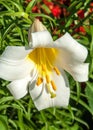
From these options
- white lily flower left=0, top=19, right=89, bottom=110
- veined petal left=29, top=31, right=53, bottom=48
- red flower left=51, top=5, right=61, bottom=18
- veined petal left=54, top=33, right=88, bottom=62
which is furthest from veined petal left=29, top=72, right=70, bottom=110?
red flower left=51, top=5, right=61, bottom=18

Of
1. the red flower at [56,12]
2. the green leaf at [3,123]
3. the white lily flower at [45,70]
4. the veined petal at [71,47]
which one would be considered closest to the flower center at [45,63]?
the white lily flower at [45,70]

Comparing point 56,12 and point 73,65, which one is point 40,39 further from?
point 56,12

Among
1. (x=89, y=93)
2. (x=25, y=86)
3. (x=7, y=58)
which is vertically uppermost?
(x=7, y=58)

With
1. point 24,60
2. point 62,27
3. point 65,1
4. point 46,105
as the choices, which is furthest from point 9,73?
point 65,1

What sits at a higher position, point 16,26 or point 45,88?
point 16,26

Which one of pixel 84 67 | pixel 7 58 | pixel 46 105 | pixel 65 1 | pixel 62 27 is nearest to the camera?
pixel 7 58

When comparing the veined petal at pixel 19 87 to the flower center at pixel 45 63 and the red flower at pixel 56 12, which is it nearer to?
the flower center at pixel 45 63

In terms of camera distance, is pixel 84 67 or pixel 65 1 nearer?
pixel 84 67

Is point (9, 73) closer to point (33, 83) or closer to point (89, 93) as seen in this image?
point (33, 83)

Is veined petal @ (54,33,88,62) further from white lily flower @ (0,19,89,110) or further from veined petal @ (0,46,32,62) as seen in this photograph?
veined petal @ (0,46,32,62)
